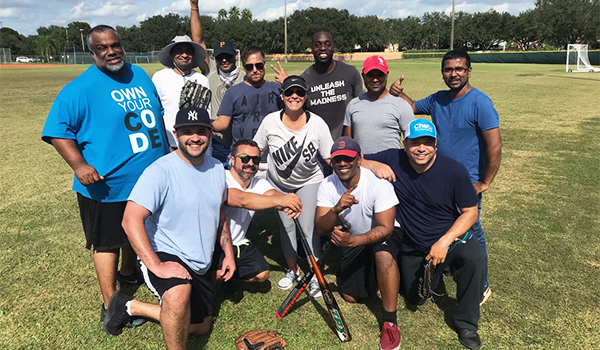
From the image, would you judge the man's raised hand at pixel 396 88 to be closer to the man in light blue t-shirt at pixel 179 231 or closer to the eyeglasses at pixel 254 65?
the eyeglasses at pixel 254 65

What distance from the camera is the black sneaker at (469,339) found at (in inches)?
140

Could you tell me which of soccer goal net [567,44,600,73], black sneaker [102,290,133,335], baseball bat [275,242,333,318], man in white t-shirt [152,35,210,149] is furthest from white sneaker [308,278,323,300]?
→ soccer goal net [567,44,600,73]

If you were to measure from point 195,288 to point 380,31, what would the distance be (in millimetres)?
120792

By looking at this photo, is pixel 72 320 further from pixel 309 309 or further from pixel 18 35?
pixel 18 35

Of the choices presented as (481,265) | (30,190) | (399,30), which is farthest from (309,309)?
(399,30)

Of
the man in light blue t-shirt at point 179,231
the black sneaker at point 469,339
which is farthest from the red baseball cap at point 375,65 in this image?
the black sneaker at point 469,339

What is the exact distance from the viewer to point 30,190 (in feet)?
25.4

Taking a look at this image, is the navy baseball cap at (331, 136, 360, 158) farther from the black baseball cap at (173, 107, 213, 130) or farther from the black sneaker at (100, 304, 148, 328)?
the black sneaker at (100, 304, 148, 328)

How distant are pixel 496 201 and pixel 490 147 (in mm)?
3527

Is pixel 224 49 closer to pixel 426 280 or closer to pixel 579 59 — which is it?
pixel 426 280

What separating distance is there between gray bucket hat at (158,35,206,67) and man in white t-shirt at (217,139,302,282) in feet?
5.13

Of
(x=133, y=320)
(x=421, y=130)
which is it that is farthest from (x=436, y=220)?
(x=133, y=320)

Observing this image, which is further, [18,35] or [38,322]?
[18,35]

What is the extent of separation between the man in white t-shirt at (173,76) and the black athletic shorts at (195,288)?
1.98 metres
